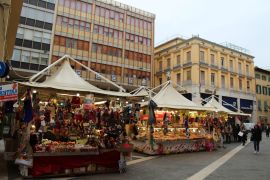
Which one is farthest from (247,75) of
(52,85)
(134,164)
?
(52,85)

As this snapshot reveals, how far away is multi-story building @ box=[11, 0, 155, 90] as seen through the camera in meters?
31.3

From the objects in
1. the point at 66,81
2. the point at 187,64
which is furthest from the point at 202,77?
the point at 66,81

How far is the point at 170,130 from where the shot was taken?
17.9 metres

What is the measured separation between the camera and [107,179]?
28.0 ft

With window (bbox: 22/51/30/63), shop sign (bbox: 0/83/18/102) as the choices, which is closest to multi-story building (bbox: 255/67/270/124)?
window (bbox: 22/51/30/63)

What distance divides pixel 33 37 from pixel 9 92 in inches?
1003

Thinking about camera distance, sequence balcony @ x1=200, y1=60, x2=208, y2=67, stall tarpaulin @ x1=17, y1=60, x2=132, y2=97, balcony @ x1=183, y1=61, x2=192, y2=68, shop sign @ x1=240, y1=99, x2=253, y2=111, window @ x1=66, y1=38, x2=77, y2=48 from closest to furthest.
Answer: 1. stall tarpaulin @ x1=17, y1=60, x2=132, y2=97
2. window @ x1=66, y1=38, x2=77, y2=48
3. balcony @ x1=200, y1=60, x2=208, y2=67
4. balcony @ x1=183, y1=61, x2=192, y2=68
5. shop sign @ x1=240, y1=99, x2=253, y2=111

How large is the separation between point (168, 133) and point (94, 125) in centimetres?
750

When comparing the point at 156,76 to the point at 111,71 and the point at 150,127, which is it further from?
the point at 150,127

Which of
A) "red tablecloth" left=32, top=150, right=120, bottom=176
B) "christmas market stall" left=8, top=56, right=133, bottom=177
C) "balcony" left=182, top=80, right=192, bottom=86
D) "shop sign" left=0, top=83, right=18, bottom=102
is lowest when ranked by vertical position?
"red tablecloth" left=32, top=150, right=120, bottom=176

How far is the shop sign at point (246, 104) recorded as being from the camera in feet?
146

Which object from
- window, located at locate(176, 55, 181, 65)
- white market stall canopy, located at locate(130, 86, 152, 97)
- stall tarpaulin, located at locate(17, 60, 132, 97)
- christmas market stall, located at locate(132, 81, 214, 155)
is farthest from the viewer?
window, located at locate(176, 55, 181, 65)

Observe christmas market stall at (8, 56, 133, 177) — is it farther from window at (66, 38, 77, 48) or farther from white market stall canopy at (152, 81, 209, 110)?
window at (66, 38, 77, 48)

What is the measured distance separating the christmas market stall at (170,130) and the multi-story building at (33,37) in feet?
58.9
